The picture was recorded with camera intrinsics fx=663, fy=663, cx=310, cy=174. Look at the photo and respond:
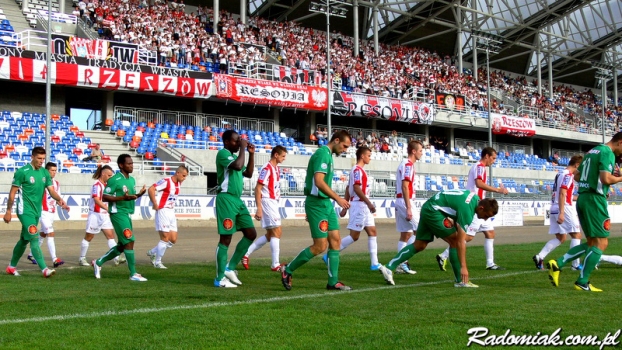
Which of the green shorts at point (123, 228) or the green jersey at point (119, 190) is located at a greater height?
the green jersey at point (119, 190)

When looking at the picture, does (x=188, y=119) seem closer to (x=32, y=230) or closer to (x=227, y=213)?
(x=32, y=230)

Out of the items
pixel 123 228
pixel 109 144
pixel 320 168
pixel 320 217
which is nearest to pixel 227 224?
pixel 320 217

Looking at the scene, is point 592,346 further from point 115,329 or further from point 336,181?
point 336,181

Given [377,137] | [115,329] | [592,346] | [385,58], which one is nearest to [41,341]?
[115,329]

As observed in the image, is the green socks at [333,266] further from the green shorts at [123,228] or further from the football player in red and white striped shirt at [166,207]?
the football player in red and white striped shirt at [166,207]

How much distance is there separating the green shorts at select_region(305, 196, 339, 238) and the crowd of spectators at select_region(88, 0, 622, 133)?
99.5 feet

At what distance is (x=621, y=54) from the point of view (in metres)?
66.8

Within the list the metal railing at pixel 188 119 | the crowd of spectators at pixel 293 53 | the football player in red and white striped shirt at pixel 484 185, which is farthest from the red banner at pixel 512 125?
the football player in red and white striped shirt at pixel 484 185

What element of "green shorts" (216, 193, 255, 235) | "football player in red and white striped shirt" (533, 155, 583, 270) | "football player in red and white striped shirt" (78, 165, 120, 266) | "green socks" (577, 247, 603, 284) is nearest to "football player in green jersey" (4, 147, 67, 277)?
"football player in red and white striped shirt" (78, 165, 120, 266)

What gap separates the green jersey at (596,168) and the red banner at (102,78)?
91.6 ft

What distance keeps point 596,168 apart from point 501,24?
2216 inches

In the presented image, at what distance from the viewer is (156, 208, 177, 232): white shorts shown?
41.2 feet

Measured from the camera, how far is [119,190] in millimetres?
10133

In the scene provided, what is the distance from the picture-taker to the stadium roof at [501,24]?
5450 centimetres
